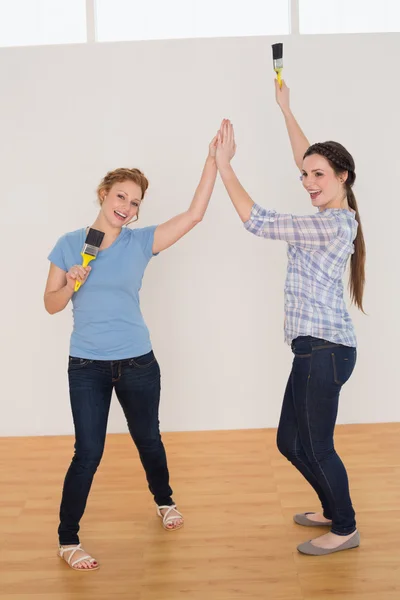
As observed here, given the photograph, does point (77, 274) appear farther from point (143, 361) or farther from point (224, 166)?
point (224, 166)

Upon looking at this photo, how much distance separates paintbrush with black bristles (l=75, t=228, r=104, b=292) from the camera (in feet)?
7.61

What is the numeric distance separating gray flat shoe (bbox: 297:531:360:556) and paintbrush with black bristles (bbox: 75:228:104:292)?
1141 millimetres

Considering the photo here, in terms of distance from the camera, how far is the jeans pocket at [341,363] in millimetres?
2248

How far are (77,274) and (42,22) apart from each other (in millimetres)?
2180

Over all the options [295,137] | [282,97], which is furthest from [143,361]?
[282,97]

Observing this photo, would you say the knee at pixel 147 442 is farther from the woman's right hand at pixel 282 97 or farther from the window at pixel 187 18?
the window at pixel 187 18

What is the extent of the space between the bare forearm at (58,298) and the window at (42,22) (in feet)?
6.60

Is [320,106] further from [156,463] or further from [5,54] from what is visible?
[156,463]

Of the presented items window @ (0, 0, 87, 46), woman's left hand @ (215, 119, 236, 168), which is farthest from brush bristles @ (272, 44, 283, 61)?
window @ (0, 0, 87, 46)

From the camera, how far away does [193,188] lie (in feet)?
12.4

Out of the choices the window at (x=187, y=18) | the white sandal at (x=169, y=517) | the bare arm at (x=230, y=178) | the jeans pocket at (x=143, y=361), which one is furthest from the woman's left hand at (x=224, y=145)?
the window at (x=187, y=18)

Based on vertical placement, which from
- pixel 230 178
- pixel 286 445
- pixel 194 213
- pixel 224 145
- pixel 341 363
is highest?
pixel 224 145

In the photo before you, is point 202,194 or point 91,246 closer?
point 91,246

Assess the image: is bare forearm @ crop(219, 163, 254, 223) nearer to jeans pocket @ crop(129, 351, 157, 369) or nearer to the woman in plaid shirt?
the woman in plaid shirt
